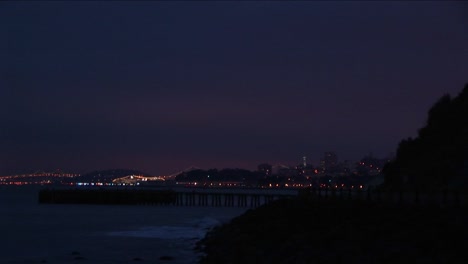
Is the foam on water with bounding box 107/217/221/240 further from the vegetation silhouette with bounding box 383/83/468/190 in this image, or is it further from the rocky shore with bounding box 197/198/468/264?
the rocky shore with bounding box 197/198/468/264

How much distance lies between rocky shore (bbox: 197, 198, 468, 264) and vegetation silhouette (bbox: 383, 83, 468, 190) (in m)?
6.63

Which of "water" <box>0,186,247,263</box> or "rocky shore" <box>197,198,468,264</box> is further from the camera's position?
"water" <box>0,186,247,263</box>

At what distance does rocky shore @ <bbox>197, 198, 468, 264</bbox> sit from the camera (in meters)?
17.9

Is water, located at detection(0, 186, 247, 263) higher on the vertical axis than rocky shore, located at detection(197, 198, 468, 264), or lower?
lower

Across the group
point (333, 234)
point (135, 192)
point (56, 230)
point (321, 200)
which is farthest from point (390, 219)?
point (135, 192)

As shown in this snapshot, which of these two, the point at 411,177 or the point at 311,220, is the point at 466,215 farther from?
the point at 411,177

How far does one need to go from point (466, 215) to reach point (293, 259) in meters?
5.26

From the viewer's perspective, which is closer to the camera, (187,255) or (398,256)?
(398,256)

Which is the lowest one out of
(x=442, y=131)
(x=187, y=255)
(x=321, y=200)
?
(x=187, y=255)

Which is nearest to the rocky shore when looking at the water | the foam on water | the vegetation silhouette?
the water

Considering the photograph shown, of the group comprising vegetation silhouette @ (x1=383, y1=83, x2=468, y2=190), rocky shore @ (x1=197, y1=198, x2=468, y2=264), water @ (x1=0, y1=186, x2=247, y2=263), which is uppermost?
vegetation silhouette @ (x1=383, y1=83, x2=468, y2=190)

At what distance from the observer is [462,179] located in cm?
3303

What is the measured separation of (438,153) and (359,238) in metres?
20.7

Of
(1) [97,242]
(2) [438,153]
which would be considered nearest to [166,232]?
(1) [97,242]
